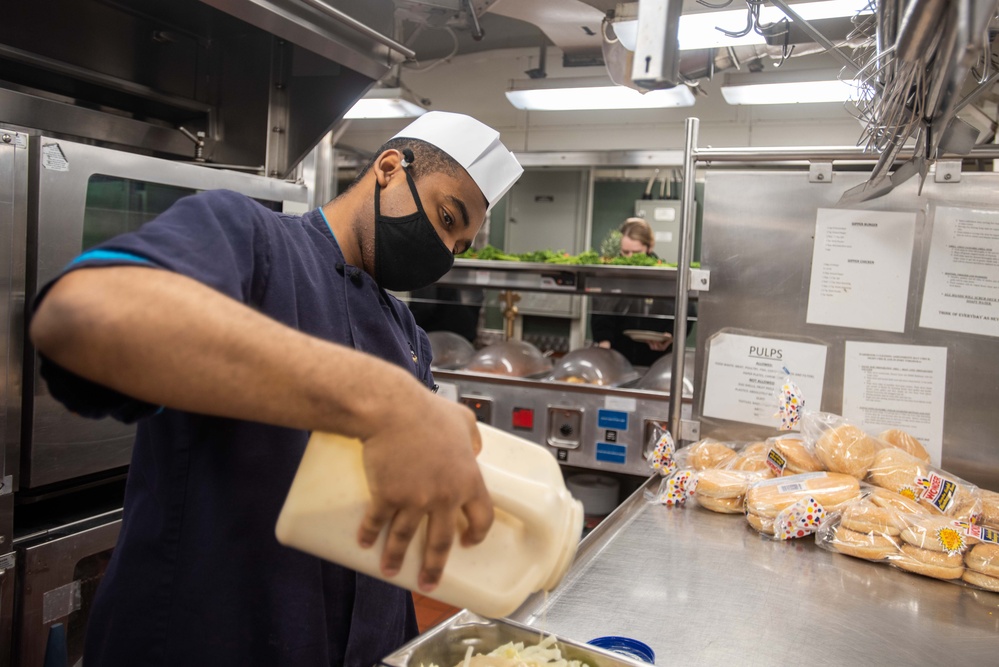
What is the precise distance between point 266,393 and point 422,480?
173 mm

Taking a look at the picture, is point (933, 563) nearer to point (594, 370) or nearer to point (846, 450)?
point (846, 450)

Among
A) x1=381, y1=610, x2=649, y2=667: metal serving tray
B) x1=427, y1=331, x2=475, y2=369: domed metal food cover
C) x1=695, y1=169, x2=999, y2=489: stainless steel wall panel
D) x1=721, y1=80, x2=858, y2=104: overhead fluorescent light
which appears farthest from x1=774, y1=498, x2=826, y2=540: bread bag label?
x1=721, y1=80, x2=858, y2=104: overhead fluorescent light

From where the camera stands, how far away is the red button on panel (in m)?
3.17

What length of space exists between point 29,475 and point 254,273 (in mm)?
1191

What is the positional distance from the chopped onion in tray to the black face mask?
69 centimetres

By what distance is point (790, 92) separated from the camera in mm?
4551

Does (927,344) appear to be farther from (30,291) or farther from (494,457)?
(30,291)

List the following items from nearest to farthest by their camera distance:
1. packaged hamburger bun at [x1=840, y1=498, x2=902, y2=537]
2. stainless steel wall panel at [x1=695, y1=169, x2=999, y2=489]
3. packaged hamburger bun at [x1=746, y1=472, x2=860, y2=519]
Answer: packaged hamburger bun at [x1=840, y1=498, x2=902, y2=537] → packaged hamburger bun at [x1=746, y1=472, x2=860, y2=519] → stainless steel wall panel at [x1=695, y1=169, x2=999, y2=489]

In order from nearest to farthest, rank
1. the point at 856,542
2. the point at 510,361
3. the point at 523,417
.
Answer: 1. the point at 856,542
2. the point at 523,417
3. the point at 510,361

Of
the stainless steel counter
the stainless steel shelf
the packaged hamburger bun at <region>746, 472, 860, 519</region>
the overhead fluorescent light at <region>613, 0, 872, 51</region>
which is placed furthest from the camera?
the stainless steel shelf

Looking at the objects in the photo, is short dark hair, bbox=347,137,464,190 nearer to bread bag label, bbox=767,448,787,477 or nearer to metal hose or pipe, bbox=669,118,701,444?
metal hose or pipe, bbox=669,118,701,444

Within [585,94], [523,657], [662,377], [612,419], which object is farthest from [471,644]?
[585,94]

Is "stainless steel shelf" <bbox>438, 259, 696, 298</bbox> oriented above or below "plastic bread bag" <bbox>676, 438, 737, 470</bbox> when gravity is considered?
above

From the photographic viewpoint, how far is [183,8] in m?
2.51
